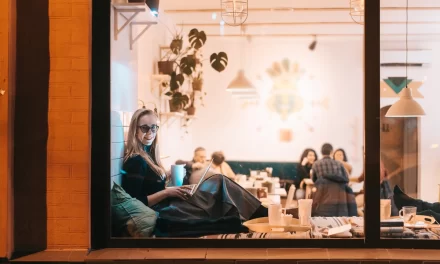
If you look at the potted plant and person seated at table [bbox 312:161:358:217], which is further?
the potted plant

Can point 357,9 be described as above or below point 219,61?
above

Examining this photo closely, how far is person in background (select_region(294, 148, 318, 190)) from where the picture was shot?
5.79 meters

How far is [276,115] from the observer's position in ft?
22.8

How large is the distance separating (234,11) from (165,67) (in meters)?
0.71

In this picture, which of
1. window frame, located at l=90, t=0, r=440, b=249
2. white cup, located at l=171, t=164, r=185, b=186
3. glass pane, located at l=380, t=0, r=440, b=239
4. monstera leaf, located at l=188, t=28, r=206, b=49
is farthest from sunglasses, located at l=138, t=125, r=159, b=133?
glass pane, located at l=380, t=0, r=440, b=239

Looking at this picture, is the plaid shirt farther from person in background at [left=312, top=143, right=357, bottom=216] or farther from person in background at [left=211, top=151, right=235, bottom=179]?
person in background at [left=211, top=151, right=235, bottom=179]

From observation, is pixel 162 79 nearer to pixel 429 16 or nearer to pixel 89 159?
pixel 89 159

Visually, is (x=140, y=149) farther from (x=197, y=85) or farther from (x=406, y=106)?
(x=406, y=106)

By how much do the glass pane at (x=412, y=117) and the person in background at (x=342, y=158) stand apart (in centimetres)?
63

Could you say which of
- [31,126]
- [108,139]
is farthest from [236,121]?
[31,126]

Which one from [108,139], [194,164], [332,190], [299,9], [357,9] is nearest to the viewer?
[108,139]

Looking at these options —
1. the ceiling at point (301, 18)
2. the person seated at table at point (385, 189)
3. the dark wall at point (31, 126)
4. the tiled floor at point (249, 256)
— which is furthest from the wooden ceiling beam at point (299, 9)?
the tiled floor at point (249, 256)

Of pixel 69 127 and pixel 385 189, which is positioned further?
pixel 385 189

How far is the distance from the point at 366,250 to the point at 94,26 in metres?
1.92
